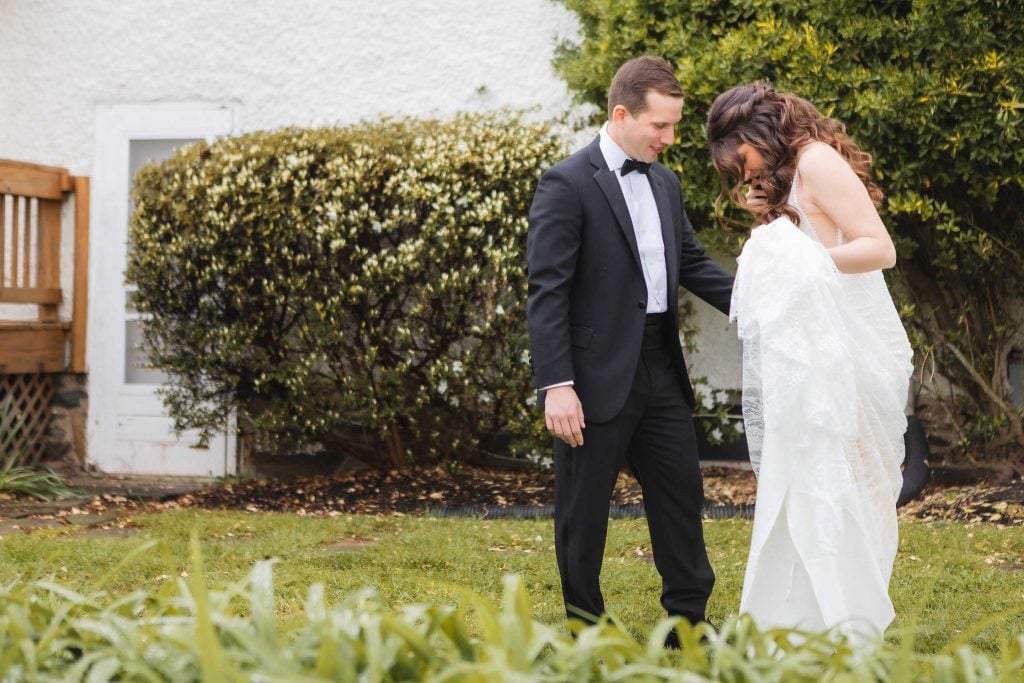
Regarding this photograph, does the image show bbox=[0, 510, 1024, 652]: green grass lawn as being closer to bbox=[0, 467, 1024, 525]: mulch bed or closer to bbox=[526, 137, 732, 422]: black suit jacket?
bbox=[0, 467, 1024, 525]: mulch bed

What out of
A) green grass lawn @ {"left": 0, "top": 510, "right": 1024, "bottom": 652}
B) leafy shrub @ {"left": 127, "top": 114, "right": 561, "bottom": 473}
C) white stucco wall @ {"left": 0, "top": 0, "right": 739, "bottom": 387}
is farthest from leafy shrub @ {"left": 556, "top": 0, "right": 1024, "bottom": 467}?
green grass lawn @ {"left": 0, "top": 510, "right": 1024, "bottom": 652}

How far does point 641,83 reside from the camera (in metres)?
3.97

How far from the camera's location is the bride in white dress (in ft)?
11.0

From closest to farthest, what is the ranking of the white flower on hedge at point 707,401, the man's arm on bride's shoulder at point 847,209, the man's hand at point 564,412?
the man's arm on bride's shoulder at point 847,209 → the man's hand at point 564,412 → the white flower on hedge at point 707,401

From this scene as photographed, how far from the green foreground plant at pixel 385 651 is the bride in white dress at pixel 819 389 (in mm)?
1177

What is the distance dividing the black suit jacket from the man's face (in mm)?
120

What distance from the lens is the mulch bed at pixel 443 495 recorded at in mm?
6802

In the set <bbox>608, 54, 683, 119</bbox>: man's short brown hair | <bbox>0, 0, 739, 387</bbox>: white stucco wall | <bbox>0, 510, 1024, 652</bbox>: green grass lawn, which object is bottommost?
<bbox>0, 510, 1024, 652</bbox>: green grass lawn

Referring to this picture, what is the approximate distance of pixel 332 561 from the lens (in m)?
5.45

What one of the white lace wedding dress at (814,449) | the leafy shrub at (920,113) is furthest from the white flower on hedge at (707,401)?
the white lace wedding dress at (814,449)

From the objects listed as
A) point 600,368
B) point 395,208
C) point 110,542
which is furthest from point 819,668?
point 395,208

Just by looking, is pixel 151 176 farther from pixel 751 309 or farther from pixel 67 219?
pixel 751 309

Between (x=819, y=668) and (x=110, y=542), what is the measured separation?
4.59m

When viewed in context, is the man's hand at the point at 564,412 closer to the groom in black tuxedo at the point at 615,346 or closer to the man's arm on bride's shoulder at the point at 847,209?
the groom in black tuxedo at the point at 615,346
